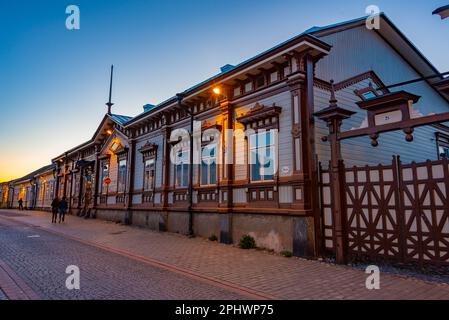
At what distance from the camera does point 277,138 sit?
10.4m

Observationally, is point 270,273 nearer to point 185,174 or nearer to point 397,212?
point 397,212

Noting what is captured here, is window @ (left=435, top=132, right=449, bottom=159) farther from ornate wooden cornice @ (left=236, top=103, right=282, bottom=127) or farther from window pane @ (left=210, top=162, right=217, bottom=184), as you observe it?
window pane @ (left=210, top=162, right=217, bottom=184)

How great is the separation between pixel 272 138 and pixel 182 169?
5.89 meters

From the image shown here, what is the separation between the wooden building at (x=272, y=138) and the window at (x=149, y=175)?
0.19ft

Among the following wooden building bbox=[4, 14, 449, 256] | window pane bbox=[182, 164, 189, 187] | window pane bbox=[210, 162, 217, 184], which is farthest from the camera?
window pane bbox=[182, 164, 189, 187]

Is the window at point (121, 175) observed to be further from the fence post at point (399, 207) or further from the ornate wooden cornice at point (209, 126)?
the fence post at point (399, 207)

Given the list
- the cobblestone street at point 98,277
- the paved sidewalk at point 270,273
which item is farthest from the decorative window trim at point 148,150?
the cobblestone street at point 98,277

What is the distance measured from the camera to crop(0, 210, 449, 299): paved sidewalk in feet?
18.8

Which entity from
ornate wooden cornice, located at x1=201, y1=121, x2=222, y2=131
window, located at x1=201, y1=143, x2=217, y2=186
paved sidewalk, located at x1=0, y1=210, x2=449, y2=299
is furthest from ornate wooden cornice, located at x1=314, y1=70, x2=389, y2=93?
paved sidewalk, located at x1=0, y1=210, x2=449, y2=299

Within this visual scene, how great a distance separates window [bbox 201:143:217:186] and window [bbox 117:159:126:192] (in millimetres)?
8420

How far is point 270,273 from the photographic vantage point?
7.25 metres

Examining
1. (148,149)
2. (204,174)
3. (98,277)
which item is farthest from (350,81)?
(148,149)
